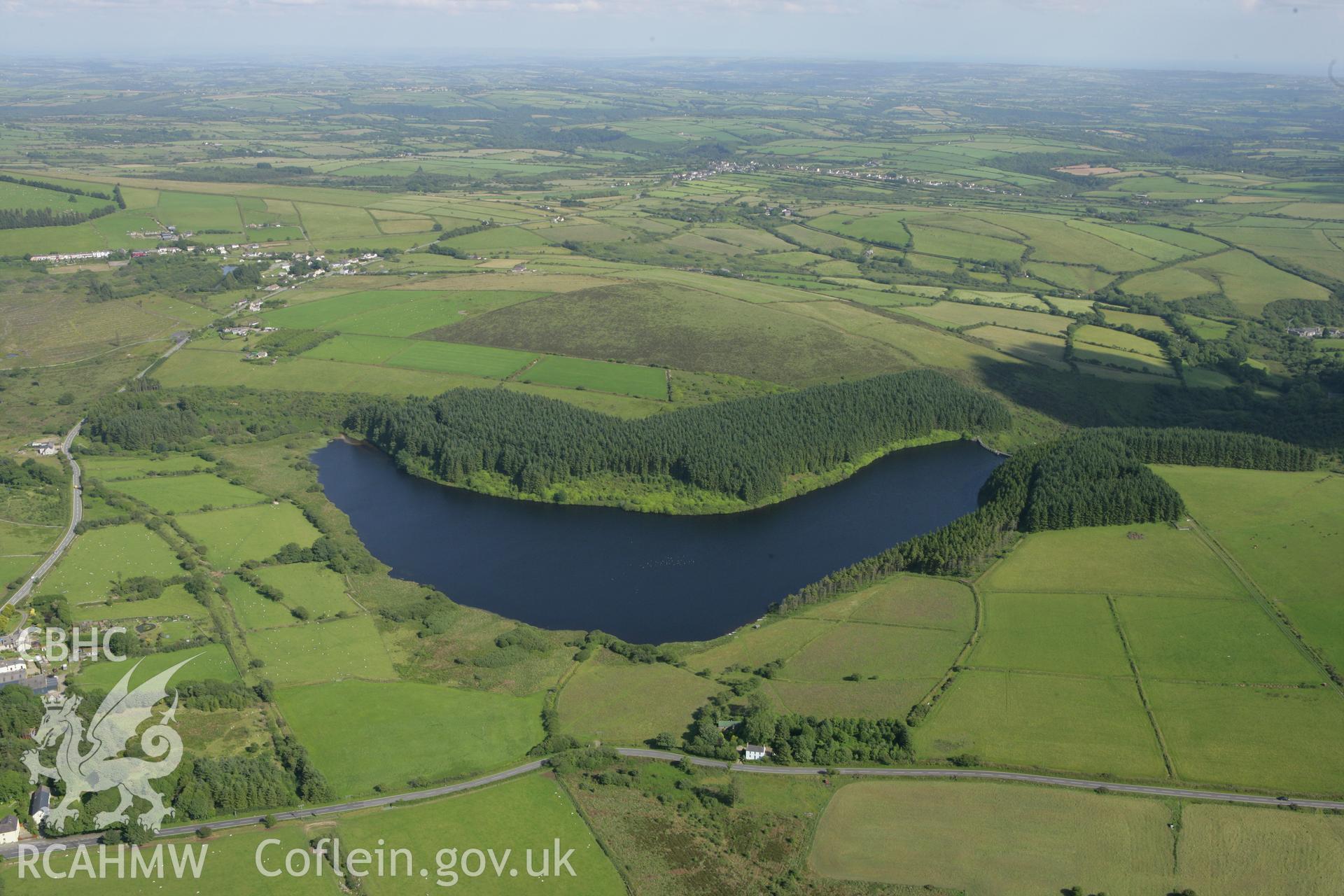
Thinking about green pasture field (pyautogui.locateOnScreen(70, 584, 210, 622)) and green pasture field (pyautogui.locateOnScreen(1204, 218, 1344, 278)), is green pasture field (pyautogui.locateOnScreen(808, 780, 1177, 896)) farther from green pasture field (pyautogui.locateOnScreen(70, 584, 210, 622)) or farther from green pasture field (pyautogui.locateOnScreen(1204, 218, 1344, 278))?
green pasture field (pyautogui.locateOnScreen(1204, 218, 1344, 278))

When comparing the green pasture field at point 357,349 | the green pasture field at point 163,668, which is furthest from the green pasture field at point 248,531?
the green pasture field at point 357,349

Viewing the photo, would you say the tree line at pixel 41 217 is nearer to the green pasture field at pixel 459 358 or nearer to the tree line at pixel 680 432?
the green pasture field at pixel 459 358

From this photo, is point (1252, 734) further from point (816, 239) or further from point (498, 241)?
point (498, 241)

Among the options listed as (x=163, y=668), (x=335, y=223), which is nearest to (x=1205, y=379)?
(x=163, y=668)

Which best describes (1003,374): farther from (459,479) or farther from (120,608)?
(120,608)

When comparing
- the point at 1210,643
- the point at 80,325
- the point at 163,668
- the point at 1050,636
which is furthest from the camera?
the point at 80,325
